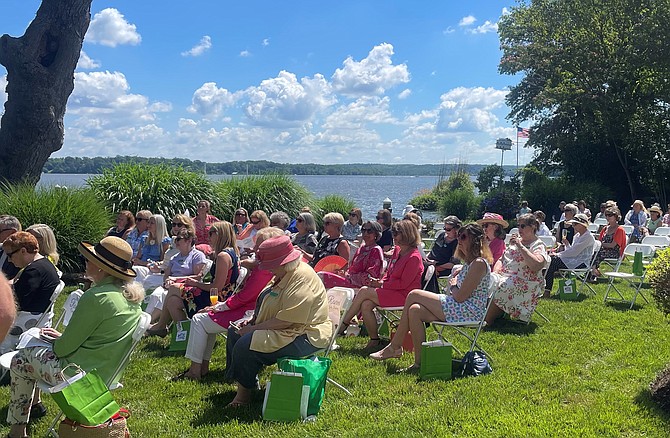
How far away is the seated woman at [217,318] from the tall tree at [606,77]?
21.5 m

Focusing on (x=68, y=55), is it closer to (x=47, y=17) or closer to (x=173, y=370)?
(x=47, y=17)

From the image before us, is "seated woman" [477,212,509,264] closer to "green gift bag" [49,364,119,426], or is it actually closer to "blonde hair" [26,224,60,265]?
"blonde hair" [26,224,60,265]

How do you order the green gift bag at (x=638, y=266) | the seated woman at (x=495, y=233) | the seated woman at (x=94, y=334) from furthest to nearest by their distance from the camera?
the green gift bag at (x=638, y=266), the seated woman at (x=495, y=233), the seated woman at (x=94, y=334)

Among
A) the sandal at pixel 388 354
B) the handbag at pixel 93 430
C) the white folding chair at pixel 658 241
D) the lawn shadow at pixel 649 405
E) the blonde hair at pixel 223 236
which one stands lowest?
the sandal at pixel 388 354

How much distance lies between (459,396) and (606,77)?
22.8m

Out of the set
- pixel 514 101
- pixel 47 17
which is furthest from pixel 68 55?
pixel 514 101

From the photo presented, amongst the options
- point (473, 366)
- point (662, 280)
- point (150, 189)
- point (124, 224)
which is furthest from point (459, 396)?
point (150, 189)

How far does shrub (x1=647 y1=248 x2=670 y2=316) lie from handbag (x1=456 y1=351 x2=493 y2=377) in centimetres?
152

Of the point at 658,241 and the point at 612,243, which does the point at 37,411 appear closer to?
the point at 612,243

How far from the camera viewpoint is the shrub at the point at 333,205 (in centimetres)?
1598

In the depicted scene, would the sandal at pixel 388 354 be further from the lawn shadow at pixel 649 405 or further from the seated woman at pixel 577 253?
the seated woman at pixel 577 253

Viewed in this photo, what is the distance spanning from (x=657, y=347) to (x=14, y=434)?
5.83m

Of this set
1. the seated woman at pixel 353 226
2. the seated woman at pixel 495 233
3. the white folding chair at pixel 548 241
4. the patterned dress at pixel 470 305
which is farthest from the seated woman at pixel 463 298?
the white folding chair at pixel 548 241

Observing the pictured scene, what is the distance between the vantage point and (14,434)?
3.92 m
